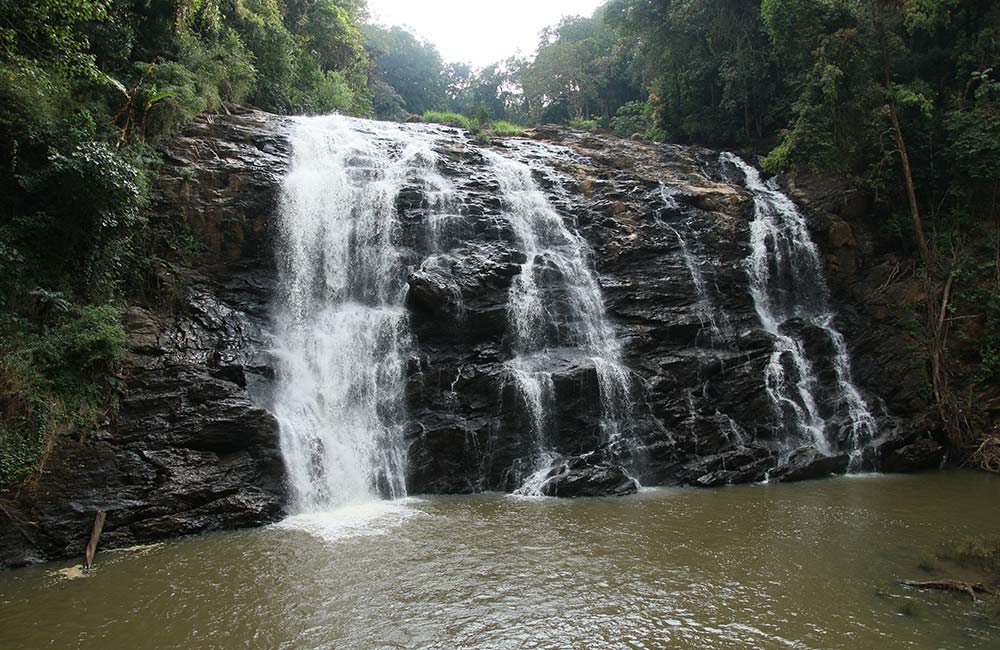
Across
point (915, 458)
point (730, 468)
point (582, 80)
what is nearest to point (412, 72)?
point (582, 80)

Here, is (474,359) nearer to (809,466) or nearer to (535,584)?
(535,584)

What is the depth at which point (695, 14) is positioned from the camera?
23344 millimetres

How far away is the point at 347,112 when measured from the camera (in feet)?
80.2

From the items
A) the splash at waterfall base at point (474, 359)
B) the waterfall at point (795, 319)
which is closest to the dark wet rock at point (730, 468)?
the splash at waterfall base at point (474, 359)

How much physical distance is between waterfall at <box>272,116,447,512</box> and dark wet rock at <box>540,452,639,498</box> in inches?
113

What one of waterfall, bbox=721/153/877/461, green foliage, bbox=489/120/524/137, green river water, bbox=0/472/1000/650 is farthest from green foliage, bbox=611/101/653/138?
green river water, bbox=0/472/1000/650

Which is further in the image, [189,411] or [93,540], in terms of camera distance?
[189,411]

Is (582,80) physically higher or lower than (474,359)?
higher

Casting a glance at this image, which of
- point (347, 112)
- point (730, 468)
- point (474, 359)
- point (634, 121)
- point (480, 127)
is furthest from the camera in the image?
point (634, 121)

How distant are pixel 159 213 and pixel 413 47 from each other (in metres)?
38.0

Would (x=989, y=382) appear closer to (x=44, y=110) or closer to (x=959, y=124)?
(x=959, y=124)

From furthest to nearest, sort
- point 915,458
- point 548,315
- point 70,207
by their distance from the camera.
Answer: point 548,315, point 915,458, point 70,207

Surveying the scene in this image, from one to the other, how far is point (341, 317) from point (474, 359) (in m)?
3.11

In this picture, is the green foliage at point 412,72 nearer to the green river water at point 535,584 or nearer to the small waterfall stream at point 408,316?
the small waterfall stream at point 408,316
